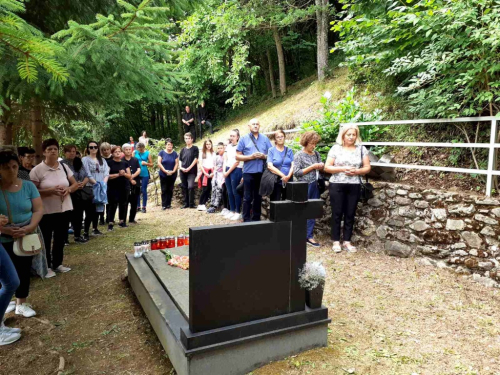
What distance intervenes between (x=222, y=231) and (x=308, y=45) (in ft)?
51.0

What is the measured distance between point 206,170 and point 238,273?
6.34 m

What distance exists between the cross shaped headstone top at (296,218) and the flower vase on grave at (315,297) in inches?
2.7

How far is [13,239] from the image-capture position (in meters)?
3.40

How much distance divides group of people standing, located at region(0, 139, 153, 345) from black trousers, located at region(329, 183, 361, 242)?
12.3ft

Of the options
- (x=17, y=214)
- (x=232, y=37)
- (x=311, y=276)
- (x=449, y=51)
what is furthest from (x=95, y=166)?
(x=232, y=37)

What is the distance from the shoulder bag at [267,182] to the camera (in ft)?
18.4

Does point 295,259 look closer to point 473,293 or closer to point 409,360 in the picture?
point 409,360

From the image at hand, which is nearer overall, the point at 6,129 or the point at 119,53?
the point at 119,53

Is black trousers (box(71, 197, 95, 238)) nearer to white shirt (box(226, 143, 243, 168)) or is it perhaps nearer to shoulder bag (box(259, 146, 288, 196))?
white shirt (box(226, 143, 243, 168))

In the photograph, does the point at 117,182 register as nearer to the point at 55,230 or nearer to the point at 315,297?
the point at 55,230

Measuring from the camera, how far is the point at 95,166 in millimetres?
6332

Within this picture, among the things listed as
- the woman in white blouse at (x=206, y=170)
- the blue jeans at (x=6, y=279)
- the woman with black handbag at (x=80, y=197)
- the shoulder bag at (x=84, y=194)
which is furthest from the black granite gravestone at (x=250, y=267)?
the woman in white blouse at (x=206, y=170)

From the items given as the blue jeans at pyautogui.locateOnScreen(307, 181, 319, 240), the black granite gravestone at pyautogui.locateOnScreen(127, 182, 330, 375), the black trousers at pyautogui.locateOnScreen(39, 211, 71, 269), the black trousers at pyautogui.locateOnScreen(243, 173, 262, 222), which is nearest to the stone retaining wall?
the blue jeans at pyautogui.locateOnScreen(307, 181, 319, 240)

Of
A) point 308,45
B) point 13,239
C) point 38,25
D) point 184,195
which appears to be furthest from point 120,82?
point 308,45
